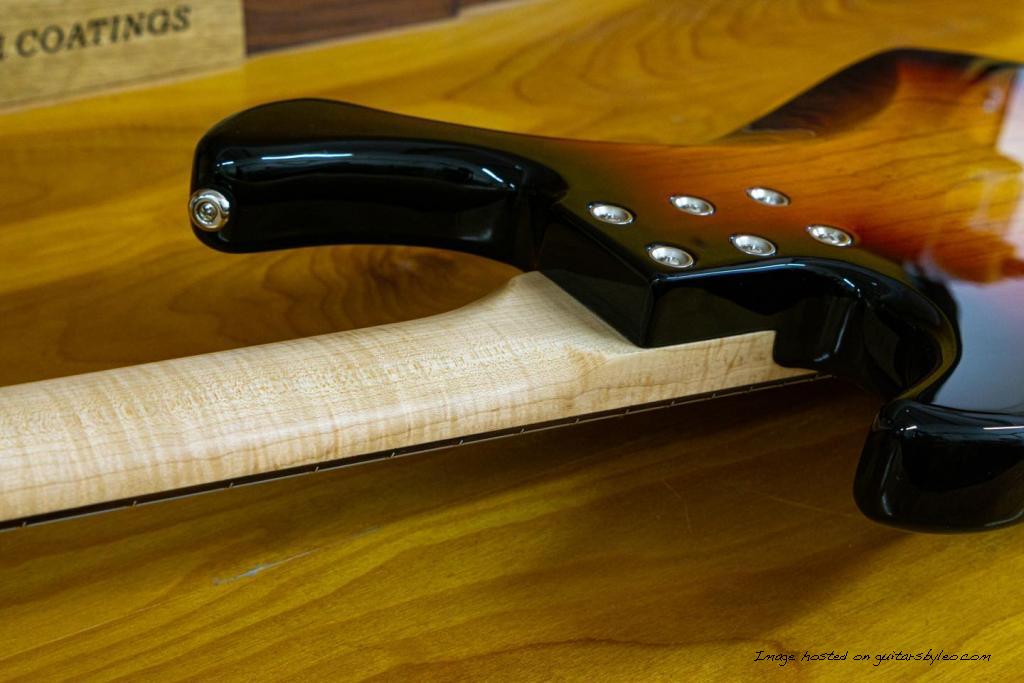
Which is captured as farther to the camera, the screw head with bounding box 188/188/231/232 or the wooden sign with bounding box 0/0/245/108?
the wooden sign with bounding box 0/0/245/108

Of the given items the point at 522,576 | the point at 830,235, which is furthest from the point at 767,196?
the point at 522,576

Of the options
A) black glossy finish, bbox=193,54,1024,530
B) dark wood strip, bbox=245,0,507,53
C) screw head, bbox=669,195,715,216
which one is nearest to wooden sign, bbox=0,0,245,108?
dark wood strip, bbox=245,0,507,53

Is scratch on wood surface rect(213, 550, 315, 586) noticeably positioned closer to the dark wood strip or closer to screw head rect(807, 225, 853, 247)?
screw head rect(807, 225, 853, 247)

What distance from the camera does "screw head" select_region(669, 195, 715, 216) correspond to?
381 millimetres

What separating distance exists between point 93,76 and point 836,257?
0.39 metres

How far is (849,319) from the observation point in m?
0.36

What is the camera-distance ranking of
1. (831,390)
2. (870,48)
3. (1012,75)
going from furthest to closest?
(870,48) → (1012,75) → (831,390)

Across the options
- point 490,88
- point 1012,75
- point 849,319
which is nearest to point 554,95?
point 490,88

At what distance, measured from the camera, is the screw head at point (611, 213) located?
37 centimetres

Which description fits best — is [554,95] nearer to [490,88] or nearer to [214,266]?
[490,88]

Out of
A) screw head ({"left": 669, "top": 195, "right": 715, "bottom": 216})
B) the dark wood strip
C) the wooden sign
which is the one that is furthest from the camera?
the dark wood strip

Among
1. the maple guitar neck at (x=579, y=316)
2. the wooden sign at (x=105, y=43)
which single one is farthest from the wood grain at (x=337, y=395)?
the wooden sign at (x=105, y=43)

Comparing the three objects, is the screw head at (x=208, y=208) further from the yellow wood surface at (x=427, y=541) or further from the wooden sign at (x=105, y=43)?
the wooden sign at (x=105, y=43)

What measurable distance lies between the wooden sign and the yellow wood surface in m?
0.06
